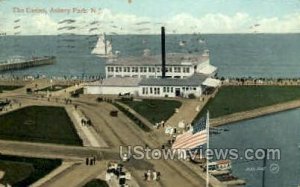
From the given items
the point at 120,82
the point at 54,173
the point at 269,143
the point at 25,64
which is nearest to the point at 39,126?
the point at 54,173

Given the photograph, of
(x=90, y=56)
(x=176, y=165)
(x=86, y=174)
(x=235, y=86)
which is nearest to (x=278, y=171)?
(x=176, y=165)

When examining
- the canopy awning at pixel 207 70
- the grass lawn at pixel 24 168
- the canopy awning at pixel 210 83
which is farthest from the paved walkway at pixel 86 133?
the canopy awning at pixel 207 70

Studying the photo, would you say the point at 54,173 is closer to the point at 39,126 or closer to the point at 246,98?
the point at 39,126

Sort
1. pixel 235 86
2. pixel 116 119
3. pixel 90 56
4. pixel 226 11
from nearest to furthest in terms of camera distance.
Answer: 1. pixel 226 11
2. pixel 116 119
3. pixel 235 86
4. pixel 90 56

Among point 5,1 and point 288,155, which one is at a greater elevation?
point 5,1

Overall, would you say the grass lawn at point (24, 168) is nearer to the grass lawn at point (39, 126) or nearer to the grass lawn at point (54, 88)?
the grass lawn at point (39, 126)

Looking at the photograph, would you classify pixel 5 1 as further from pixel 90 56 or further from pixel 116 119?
pixel 90 56
